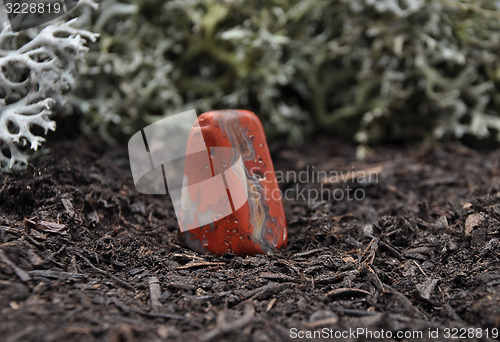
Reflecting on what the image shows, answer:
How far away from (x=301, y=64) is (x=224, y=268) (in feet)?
6.20

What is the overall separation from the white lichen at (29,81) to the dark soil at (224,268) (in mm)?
131

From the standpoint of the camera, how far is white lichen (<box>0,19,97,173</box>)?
1595mm

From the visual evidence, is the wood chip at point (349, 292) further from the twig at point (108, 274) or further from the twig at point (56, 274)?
the twig at point (56, 274)

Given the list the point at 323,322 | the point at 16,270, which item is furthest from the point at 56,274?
the point at 323,322

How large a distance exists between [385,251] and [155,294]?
32.2 inches

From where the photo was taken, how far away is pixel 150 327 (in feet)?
3.34

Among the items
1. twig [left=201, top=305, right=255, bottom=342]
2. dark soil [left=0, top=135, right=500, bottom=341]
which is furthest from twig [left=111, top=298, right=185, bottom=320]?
twig [left=201, top=305, right=255, bottom=342]

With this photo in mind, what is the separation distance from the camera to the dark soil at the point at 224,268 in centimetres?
105

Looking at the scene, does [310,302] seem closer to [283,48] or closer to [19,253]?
[19,253]

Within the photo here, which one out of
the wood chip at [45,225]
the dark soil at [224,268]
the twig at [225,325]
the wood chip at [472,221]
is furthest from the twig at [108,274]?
the wood chip at [472,221]

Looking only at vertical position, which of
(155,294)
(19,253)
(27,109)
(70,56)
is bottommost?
(155,294)

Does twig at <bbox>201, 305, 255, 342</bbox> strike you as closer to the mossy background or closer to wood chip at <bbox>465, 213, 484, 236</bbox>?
wood chip at <bbox>465, 213, 484, 236</bbox>

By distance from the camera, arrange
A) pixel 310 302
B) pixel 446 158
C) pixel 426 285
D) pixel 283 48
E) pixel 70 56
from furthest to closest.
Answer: pixel 283 48 < pixel 446 158 < pixel 70 56 < pixel 426 285 < pixel 310 302

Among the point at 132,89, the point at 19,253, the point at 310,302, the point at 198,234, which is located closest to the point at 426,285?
the point at 310,302
